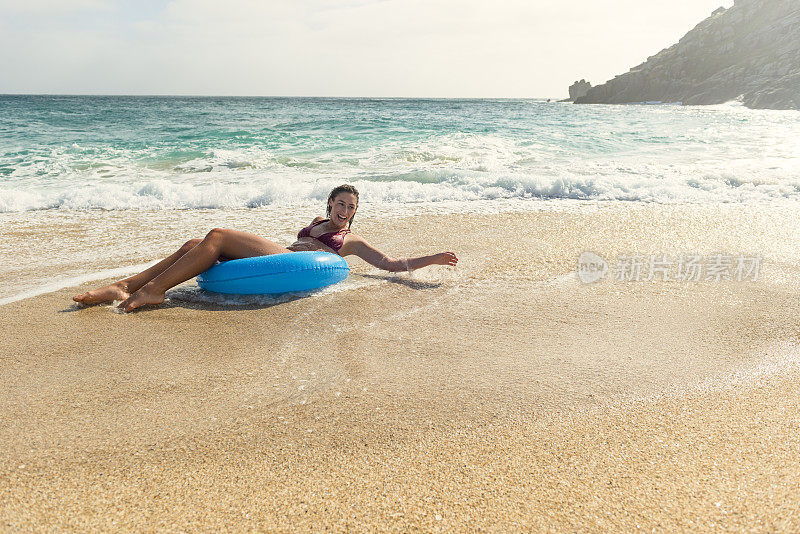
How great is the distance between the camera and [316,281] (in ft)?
13.7

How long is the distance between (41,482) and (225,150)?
14.6 m

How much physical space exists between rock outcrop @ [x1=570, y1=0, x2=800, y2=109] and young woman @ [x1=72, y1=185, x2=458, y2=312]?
2118 inches

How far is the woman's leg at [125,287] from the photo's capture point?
3.80 metres

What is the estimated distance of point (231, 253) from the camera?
4199 mm

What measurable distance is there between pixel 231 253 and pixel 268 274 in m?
0.42

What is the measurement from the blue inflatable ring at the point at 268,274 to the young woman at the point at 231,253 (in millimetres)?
148

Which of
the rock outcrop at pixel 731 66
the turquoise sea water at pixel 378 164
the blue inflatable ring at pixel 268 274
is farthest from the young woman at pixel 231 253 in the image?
the rock outcrop at pixel 731 66

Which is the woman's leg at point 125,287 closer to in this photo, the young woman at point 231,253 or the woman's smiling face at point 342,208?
the young woman at point 231,253

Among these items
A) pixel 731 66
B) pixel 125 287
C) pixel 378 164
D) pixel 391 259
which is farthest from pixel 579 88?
pixel 125 287

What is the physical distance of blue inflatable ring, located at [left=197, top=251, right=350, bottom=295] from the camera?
400cm

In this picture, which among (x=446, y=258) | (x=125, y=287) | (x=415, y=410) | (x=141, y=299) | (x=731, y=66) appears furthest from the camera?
(x=731, y=66)

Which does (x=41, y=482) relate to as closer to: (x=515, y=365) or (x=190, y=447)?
(x=190, y=447)

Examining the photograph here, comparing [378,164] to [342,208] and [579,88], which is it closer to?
[342,208]

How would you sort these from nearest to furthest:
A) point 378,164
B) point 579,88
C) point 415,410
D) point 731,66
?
point 415,410 < point 378,164 < point 731,66 < point 579,88
